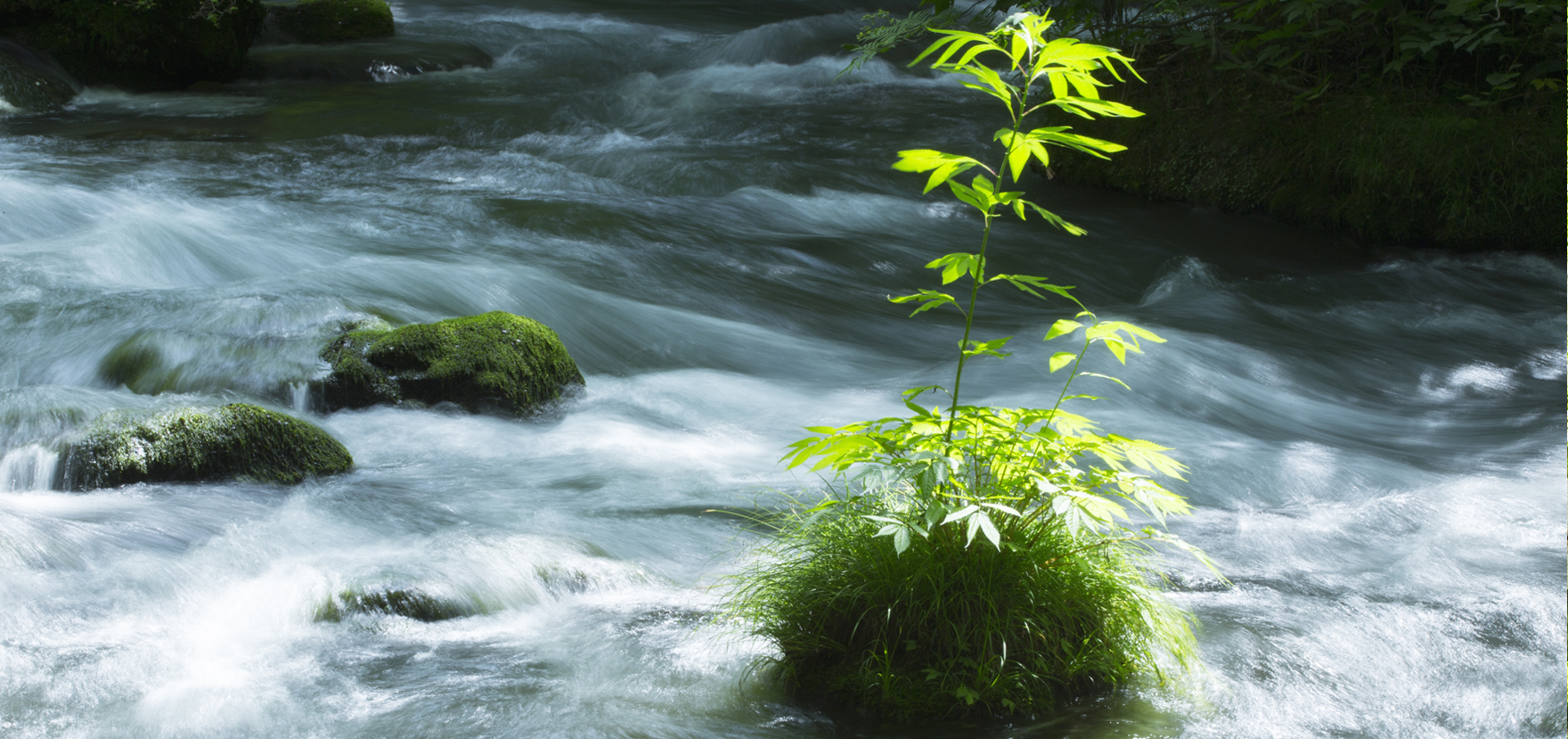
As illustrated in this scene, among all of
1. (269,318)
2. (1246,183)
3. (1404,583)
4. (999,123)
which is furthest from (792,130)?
(1404,583)

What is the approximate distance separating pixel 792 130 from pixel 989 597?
32.5 ft

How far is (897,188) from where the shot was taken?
32.4 feet

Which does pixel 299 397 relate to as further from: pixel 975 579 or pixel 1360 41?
pixel 1360 41

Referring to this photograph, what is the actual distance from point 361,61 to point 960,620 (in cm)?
1337

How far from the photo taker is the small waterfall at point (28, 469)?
3.83m

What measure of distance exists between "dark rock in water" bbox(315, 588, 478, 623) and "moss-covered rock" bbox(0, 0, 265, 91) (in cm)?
1156

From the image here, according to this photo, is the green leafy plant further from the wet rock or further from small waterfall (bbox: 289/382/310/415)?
the wet rock

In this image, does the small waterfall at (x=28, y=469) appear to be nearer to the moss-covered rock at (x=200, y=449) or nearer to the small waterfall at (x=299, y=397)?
the moss-covered rock at (x=200, y=449)

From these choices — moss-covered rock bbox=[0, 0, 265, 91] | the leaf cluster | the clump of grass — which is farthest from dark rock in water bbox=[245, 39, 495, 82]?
the clump of grass

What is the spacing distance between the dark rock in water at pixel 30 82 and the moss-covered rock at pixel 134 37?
0.76 ft

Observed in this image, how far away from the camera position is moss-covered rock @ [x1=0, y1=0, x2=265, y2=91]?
41.4ft

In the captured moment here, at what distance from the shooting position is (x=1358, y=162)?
833 cm

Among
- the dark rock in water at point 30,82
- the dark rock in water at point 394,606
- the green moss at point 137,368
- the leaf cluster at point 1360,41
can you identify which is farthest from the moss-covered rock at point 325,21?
the dark rock in water at point 394,606

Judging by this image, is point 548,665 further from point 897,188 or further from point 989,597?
point 897,188
